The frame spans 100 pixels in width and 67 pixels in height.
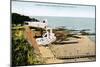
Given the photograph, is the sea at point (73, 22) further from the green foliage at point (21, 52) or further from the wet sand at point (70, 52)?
the green foliage at point (21, 52)

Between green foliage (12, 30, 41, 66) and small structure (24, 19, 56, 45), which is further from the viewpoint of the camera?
small structure (24, 19, 56, 45)

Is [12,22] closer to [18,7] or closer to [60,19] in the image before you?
[18,7]

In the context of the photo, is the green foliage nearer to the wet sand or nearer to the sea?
the wet sand

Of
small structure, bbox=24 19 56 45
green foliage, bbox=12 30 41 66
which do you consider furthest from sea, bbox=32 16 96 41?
green foliage, bbox=12 30 41 66

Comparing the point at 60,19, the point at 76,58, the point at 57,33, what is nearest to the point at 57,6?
the point at 60,19

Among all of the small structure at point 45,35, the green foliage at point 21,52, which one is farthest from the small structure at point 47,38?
the green foliage at point 21,52

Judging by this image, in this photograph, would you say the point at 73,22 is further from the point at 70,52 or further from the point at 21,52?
the point at 21,52

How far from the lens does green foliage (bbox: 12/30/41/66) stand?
2.29 metres

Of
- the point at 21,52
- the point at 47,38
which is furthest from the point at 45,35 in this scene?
the point at 21,52

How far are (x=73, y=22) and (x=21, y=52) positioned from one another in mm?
755

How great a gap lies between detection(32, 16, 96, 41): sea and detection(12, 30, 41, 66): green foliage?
1.09 feet

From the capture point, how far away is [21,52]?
2.32 metres

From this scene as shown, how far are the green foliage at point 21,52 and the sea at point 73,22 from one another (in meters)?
0.33

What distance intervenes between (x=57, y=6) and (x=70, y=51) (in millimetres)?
576
